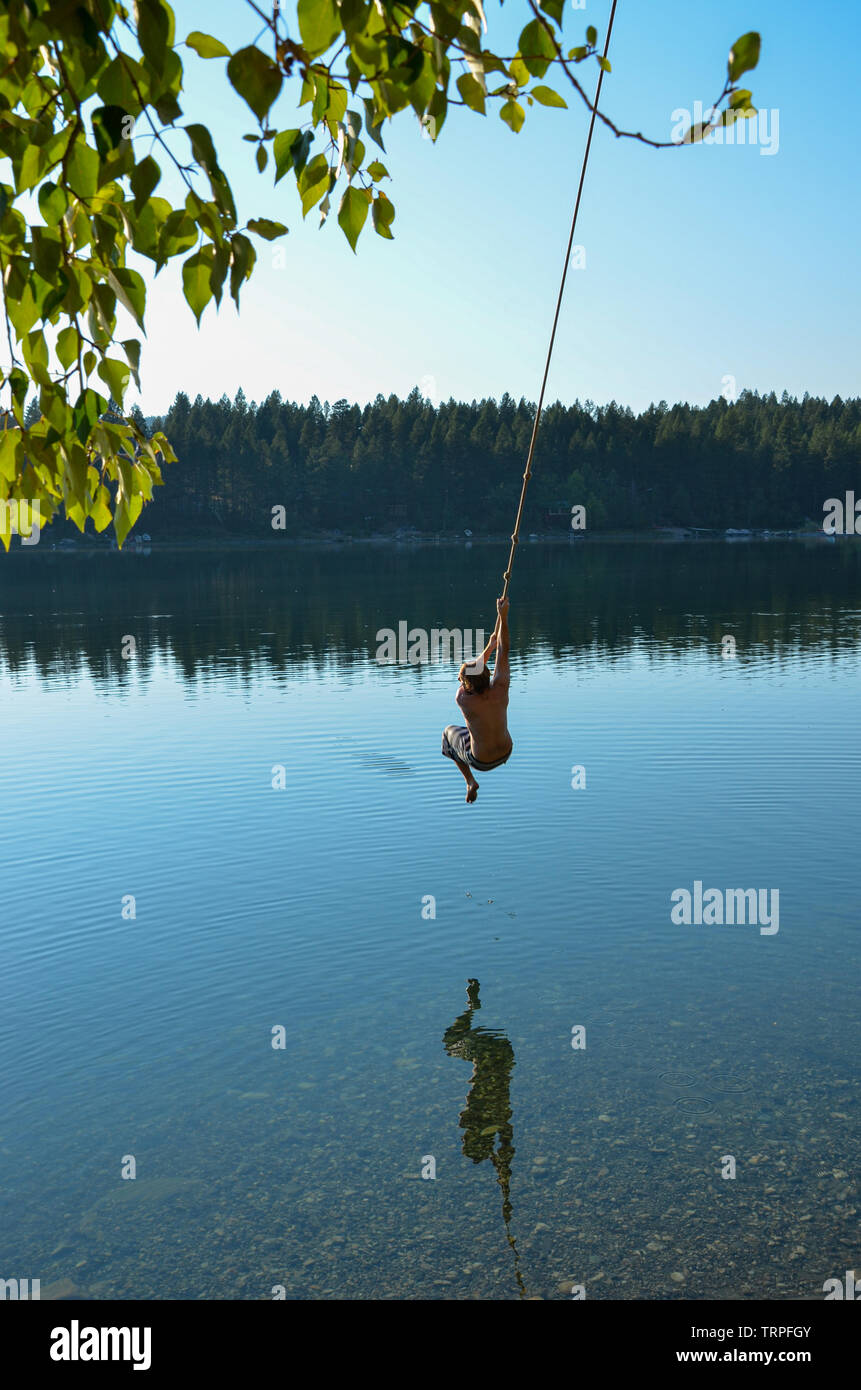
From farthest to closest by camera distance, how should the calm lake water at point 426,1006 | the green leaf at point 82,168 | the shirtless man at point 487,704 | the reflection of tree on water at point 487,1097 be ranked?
the shirtless man at point 487,704 → the reflection of tree on water at point 487,1097 → the calm lake water at point 426,1006 → the green leaf at point 82,168

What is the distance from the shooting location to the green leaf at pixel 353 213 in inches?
170

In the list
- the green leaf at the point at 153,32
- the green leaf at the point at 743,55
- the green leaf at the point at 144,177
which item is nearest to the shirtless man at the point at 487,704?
the green leaf at the point at 743,55

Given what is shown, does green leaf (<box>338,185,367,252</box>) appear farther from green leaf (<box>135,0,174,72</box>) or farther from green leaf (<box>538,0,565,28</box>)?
green leaf (<box>135,0,174,72</box>)

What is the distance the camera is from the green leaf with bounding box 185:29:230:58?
11.7 feet

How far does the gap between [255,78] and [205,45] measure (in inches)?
6.4

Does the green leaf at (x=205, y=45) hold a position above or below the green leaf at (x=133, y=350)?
above

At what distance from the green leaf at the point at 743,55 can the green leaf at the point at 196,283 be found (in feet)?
5.52

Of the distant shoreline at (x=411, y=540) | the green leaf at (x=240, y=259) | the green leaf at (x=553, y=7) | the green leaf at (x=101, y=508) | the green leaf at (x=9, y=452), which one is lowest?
the green leaf at (x=101, y=508)

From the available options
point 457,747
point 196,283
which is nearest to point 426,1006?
point 457,747

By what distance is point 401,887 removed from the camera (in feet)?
59.8

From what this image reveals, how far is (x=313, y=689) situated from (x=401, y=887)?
799 inches

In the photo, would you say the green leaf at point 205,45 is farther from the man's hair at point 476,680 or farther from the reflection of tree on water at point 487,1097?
the man's hair at point 476,680

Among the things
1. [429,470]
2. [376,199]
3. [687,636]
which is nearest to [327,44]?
[376,199]
